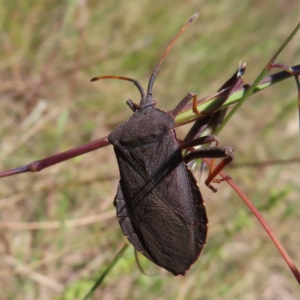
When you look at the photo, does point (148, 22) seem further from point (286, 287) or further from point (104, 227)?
point (286, 287)

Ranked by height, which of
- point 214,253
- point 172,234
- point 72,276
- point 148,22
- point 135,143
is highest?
point 135,143

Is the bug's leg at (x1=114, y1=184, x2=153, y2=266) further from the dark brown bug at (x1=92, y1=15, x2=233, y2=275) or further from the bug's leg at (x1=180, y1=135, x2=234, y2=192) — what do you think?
the bug's leg at (x1=180, y1=135, x2=234, y2=192)

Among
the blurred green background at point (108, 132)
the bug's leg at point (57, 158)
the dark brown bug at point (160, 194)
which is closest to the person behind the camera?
the bug's leg at point (57, 158)

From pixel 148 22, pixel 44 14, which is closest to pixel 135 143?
pixel 44 14

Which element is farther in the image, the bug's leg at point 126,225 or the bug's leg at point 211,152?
the bug's leg at point 126,225

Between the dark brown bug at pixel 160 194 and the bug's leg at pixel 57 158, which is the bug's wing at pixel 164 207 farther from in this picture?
the bug's leg at pixel 57 158

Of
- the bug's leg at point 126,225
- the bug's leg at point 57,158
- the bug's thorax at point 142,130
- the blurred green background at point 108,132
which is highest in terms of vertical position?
the bug's leg at point 57,158

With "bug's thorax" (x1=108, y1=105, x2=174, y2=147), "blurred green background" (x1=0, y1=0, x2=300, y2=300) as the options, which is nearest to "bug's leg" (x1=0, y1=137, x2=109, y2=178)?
"bug's thorax" (x1=108, y1=105, x2=174, y2=147)

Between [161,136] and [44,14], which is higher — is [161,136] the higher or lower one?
the higher one

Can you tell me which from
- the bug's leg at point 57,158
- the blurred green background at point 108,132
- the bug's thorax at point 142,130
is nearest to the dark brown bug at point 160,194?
the bug's thorax at point 142,130
